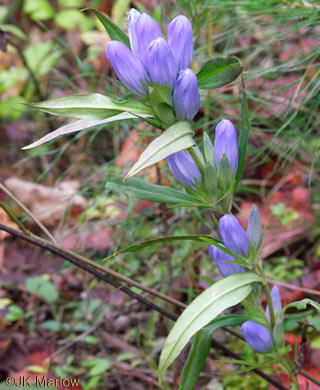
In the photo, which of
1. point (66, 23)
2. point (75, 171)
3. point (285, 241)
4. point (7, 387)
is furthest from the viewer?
point (66, 23)

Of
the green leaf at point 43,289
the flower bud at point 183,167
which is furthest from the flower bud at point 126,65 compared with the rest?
the green leaf at point 43,289

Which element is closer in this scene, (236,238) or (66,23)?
(236,238)

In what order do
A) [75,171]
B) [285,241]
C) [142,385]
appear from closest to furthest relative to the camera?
[142,385] → [285,241] → [75,171]

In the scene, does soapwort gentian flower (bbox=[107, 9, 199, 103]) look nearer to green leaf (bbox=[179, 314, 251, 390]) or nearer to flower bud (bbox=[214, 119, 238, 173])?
flower bud (bbox=[214, 119, 238, 173])

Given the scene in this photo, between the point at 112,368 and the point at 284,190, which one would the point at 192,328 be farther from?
the point at 284,190

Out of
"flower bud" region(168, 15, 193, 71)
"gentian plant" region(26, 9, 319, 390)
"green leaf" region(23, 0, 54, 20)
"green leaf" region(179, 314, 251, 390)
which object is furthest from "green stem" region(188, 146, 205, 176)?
"green leaf" region(23, 0, 54, 20)

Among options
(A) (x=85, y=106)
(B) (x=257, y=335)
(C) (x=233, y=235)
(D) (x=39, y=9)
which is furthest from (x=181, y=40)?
(D) (x=39, y=9)

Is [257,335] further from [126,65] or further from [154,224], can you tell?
[154,224]

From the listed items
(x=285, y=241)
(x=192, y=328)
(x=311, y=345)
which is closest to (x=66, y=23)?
(x=285, y=241)
